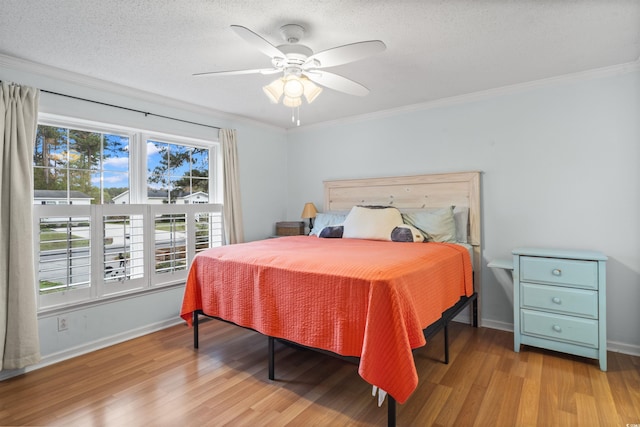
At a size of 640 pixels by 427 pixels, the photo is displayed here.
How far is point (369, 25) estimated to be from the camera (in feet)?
6.74

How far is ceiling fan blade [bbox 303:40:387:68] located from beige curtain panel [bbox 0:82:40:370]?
7.06 feet

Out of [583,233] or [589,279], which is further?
[583,233]

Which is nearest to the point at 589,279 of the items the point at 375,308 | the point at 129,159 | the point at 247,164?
the point at 375,308

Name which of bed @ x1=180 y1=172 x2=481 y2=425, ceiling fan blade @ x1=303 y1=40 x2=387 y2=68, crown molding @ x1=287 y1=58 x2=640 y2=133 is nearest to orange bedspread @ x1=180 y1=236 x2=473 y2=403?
bed @ x1=180 y1=172 x2=481 y2=425

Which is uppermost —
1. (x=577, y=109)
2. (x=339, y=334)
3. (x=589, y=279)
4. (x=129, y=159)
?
(x=577, y=109)

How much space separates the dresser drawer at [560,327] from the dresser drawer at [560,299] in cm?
5

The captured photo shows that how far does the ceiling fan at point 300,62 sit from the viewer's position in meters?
1.85

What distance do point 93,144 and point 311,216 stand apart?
2429mm

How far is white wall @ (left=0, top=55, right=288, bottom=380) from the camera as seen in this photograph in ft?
8.73

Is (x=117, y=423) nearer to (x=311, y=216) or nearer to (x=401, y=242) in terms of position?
(x=401, y=242)

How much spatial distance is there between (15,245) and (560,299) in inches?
157

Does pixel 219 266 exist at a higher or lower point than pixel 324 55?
lower

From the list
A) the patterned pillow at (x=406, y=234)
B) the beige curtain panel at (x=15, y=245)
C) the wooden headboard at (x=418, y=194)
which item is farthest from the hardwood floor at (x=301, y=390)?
the wooden headboard at (x=418, y=194)

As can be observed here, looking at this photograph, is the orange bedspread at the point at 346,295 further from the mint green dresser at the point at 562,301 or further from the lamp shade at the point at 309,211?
the lamp shade at the point at 309,211
